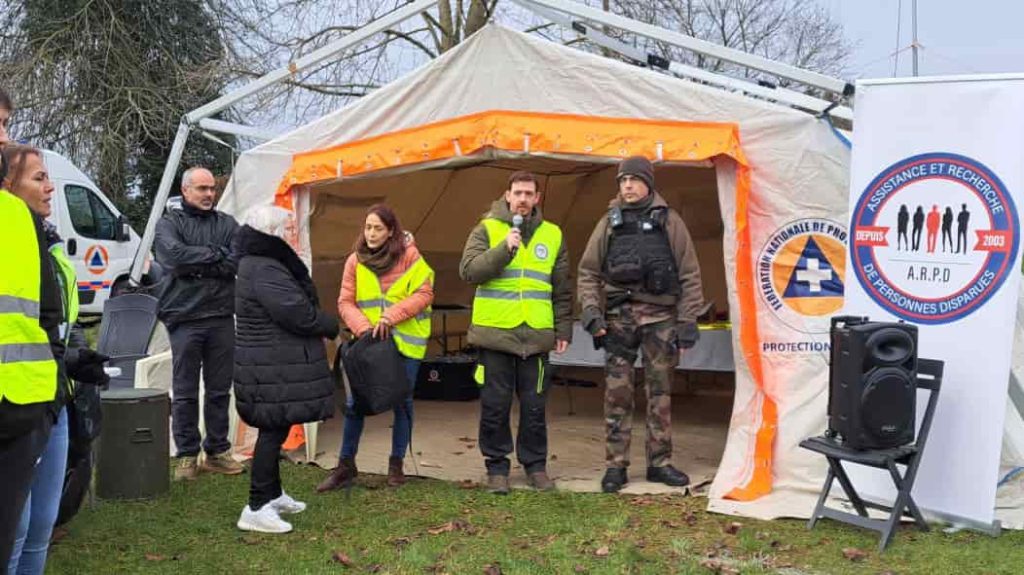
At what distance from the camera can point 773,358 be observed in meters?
5.12

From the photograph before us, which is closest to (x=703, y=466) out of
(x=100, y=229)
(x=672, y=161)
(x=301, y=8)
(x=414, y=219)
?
(x=672, y=161)

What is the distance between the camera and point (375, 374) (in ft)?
15.9

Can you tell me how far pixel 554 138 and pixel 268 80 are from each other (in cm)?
185

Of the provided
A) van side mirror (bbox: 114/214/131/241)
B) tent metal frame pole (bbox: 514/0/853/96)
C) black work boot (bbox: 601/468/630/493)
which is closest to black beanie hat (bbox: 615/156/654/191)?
tent metal frame pole (bbox: 514/0/853/96)

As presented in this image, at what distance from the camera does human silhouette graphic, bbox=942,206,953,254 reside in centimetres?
439

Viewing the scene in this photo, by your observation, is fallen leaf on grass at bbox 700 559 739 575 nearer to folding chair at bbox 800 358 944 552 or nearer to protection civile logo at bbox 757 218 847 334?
folding chair at bbox 800 358 944 552

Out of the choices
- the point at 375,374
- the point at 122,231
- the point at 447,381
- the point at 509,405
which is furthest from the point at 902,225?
the point at 122,231

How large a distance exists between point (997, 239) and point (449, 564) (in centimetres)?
276

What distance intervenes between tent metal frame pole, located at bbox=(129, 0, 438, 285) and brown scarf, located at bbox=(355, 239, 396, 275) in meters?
1.21

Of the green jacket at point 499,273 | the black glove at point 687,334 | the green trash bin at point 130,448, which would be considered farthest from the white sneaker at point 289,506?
the black glove at point 687,334

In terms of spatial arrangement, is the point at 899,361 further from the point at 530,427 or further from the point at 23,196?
the point at 23,196

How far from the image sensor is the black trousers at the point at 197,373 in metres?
5.46

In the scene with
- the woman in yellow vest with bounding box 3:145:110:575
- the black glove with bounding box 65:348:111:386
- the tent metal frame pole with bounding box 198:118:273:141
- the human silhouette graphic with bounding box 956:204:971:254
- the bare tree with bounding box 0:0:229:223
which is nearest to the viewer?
the woman in yellow vest with bounding box 3:145:110:575

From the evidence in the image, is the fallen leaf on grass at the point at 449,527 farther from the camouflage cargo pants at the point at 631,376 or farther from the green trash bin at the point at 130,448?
the green trash bin at the point at 130,448
